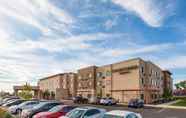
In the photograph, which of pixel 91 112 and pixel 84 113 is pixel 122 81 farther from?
pixel 84 113

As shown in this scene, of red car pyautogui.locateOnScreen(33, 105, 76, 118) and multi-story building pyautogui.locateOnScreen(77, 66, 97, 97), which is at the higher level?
multi-story building pyautogui.locateOnScreen(77, 66, 97, 97)

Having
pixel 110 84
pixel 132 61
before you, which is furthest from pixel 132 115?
pixel 110 84

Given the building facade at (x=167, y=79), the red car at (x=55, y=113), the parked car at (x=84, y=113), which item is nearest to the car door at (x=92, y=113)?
the parked car at (x=84, y=113)

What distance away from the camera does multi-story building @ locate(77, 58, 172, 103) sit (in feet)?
220

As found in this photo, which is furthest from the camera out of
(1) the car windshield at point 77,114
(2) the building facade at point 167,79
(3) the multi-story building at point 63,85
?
(3) the multi-story building at point 63,85

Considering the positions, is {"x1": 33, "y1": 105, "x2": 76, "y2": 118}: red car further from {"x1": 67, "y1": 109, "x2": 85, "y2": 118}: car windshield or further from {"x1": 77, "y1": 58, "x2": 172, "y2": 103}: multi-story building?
{"x1": 77, "y1": 58, "x2": 172, "y2": 103}: multi-story building

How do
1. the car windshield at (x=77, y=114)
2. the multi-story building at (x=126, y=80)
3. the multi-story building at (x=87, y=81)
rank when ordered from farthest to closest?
the multi-story building at (x=87, y=81), the multi-story building at (x=126, y=80), the car windshield at (x=77, y=114)

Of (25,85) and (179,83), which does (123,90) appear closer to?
(25,85)

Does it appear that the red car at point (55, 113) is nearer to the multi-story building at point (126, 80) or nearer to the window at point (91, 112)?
the window at point (91, 112)

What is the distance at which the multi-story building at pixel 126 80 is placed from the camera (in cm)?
6712

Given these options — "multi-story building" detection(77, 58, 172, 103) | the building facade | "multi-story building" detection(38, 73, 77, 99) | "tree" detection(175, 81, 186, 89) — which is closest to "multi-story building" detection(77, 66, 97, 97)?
"multi-story building" detection(77, 58, 172, 103)

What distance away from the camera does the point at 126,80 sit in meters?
70.6

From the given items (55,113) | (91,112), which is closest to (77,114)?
(91,112)

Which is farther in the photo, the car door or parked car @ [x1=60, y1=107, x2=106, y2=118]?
the car door
